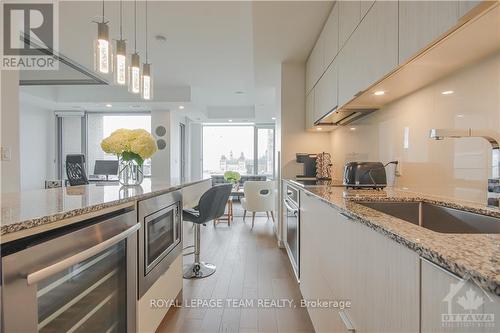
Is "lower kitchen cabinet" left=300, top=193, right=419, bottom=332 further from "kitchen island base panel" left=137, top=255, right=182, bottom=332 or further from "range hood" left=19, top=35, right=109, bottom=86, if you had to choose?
"range hood" left=19, top=35, right=109, bottom=86

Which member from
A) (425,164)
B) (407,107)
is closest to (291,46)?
(407,107)

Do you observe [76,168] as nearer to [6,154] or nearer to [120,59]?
[6,154]

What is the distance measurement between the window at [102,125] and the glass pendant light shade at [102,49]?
5208 millimetres

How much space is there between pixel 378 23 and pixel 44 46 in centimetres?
443

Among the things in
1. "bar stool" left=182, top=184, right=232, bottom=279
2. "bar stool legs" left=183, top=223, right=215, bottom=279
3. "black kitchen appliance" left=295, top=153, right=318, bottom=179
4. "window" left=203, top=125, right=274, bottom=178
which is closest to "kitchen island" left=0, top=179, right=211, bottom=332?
"bar stool" left=182, top=184, right=232, bottom=279

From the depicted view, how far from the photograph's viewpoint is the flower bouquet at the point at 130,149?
1.85m

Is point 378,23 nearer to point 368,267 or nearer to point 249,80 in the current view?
point 368,267

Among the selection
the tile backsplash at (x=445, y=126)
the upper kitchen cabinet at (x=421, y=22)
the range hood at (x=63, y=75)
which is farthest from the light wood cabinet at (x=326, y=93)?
the range hood at (x=63, y=75)

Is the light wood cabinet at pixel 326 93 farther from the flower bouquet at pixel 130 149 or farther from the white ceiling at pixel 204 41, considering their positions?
the flower bouquet at pixel 130 149

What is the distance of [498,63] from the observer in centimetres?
112

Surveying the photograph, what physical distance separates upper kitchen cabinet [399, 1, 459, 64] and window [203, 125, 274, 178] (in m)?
7.34

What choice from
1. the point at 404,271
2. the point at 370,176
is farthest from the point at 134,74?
the point at 404,271

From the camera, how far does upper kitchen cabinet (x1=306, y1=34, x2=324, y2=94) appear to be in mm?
2708

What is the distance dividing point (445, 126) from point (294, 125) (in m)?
2.23
